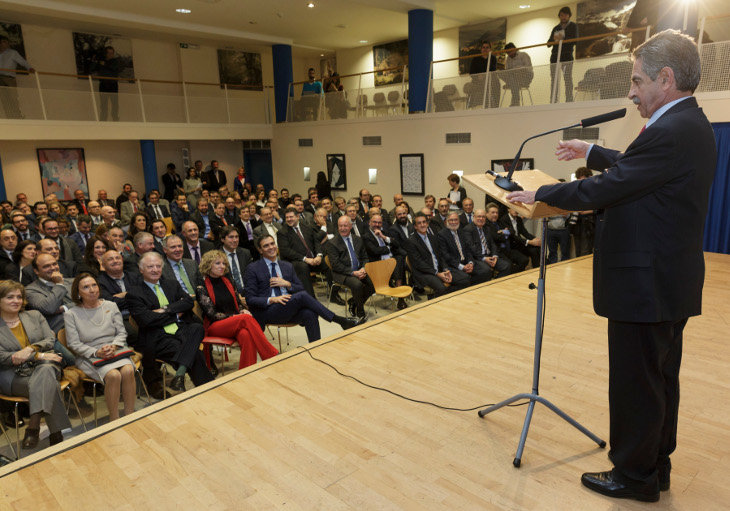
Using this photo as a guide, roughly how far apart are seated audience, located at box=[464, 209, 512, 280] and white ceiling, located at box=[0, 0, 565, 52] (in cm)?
699

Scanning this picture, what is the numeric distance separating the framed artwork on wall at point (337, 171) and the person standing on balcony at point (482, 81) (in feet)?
14.4

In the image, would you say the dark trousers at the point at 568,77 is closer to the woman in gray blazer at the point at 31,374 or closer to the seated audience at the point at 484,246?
the seated audience at the point at 484,246

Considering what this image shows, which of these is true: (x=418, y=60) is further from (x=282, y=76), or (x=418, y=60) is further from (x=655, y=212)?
(x=655, y=212)

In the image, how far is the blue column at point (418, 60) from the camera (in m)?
12.0

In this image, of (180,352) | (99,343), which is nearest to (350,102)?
(180,352)

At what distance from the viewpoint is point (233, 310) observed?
488 cm

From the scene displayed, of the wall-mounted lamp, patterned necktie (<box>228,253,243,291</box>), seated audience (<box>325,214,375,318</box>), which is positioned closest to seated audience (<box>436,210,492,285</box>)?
seated audience (<box>325,214,375,318</box>)

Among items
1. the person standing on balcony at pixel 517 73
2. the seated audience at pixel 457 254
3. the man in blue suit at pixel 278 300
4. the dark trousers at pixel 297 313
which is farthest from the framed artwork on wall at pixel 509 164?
the dark trousers at pixel 297 313

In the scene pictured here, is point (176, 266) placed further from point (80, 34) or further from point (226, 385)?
point (80, 34)

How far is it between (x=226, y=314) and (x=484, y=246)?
4.15 m

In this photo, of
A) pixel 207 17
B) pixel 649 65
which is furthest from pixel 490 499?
pixel 207 17

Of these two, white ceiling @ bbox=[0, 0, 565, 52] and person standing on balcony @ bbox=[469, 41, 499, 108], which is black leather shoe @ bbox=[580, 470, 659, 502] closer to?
person standing on balcony @ bbox=[469, 41, 499, 108]

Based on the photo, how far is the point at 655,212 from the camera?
1.91m

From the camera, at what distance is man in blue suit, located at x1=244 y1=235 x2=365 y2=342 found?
493cm
